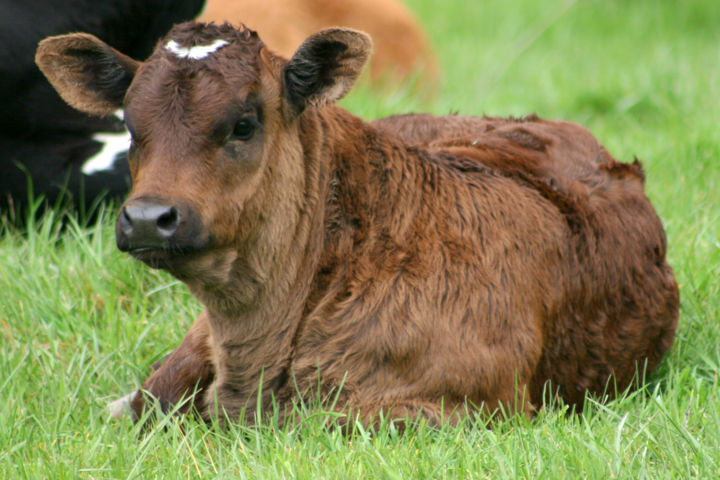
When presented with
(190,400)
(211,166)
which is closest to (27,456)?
(190,400)

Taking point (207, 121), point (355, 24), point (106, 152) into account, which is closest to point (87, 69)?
→ point (207, 121)

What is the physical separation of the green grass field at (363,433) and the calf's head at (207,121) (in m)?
0.71

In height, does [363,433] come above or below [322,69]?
below

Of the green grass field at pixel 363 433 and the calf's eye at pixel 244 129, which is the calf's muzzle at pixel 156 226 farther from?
the green grass field at pixel 363 433

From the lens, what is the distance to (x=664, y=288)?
4664 mm

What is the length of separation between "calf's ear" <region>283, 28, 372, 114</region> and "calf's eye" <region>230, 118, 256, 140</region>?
0.25 meters

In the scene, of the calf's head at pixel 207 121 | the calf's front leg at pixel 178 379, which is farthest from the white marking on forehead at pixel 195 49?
the calf's front leg at pixel 178 379

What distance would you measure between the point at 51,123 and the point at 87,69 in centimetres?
233

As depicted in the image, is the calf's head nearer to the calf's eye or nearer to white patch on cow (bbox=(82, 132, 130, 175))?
the calf's eye

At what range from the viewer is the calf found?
3754 millimetres

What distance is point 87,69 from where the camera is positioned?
4.22 m

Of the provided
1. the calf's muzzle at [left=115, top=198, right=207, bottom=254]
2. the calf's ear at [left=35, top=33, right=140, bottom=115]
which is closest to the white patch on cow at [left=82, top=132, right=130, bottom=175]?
the calf's ear at [left=35, top=33, right=140, bottom=115]

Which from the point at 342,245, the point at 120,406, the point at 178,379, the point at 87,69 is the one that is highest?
the point at 87,69

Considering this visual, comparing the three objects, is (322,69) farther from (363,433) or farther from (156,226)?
(363,433)
